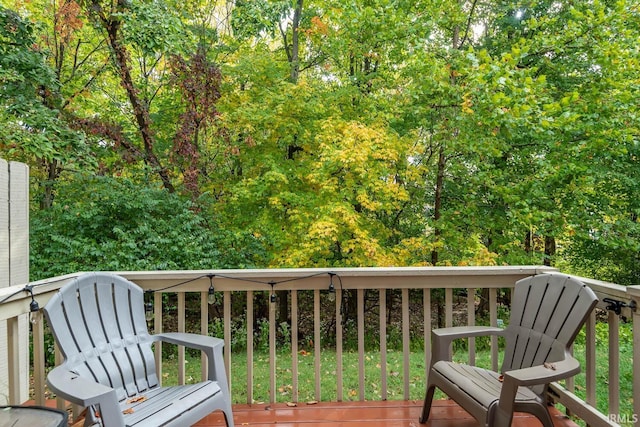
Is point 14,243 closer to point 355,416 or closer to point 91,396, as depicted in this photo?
point 91,396

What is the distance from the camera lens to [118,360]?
1862mm

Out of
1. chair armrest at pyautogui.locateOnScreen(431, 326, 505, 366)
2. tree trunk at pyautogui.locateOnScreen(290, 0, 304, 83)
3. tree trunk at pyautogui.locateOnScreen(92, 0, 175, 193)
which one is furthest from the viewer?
tree trunk at pyautogui.locateOnScreen(290, 0, 304, 83)

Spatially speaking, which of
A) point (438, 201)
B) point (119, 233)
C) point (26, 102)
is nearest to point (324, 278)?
point (119, 233)

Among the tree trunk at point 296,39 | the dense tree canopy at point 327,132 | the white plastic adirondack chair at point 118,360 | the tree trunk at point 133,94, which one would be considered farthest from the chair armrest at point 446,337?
the tree trunk at point 296,39

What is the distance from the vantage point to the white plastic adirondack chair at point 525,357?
159 centimetres

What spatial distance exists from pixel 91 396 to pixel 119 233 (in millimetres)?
3913

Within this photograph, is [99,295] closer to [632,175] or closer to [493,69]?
[493,69]

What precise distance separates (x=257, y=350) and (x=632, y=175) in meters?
5.91

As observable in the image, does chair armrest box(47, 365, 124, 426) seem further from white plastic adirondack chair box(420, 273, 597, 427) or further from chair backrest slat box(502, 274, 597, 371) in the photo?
chair backrest slat box(502, 274, 597, 371)

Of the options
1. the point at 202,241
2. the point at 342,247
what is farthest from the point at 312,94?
the point at 202,241

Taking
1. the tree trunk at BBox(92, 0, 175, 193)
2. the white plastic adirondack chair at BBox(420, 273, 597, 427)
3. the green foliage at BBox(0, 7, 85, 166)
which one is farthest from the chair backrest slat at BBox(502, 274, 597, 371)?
the tree trunk at BBox(92, 0, 175, 193)

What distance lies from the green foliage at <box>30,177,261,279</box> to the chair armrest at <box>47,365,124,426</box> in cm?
352

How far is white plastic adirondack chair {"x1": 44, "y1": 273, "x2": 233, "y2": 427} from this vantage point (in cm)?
151

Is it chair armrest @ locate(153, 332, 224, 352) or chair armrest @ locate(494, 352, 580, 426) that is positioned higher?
chair armrest @ locate(153, 332, 224, 352)
